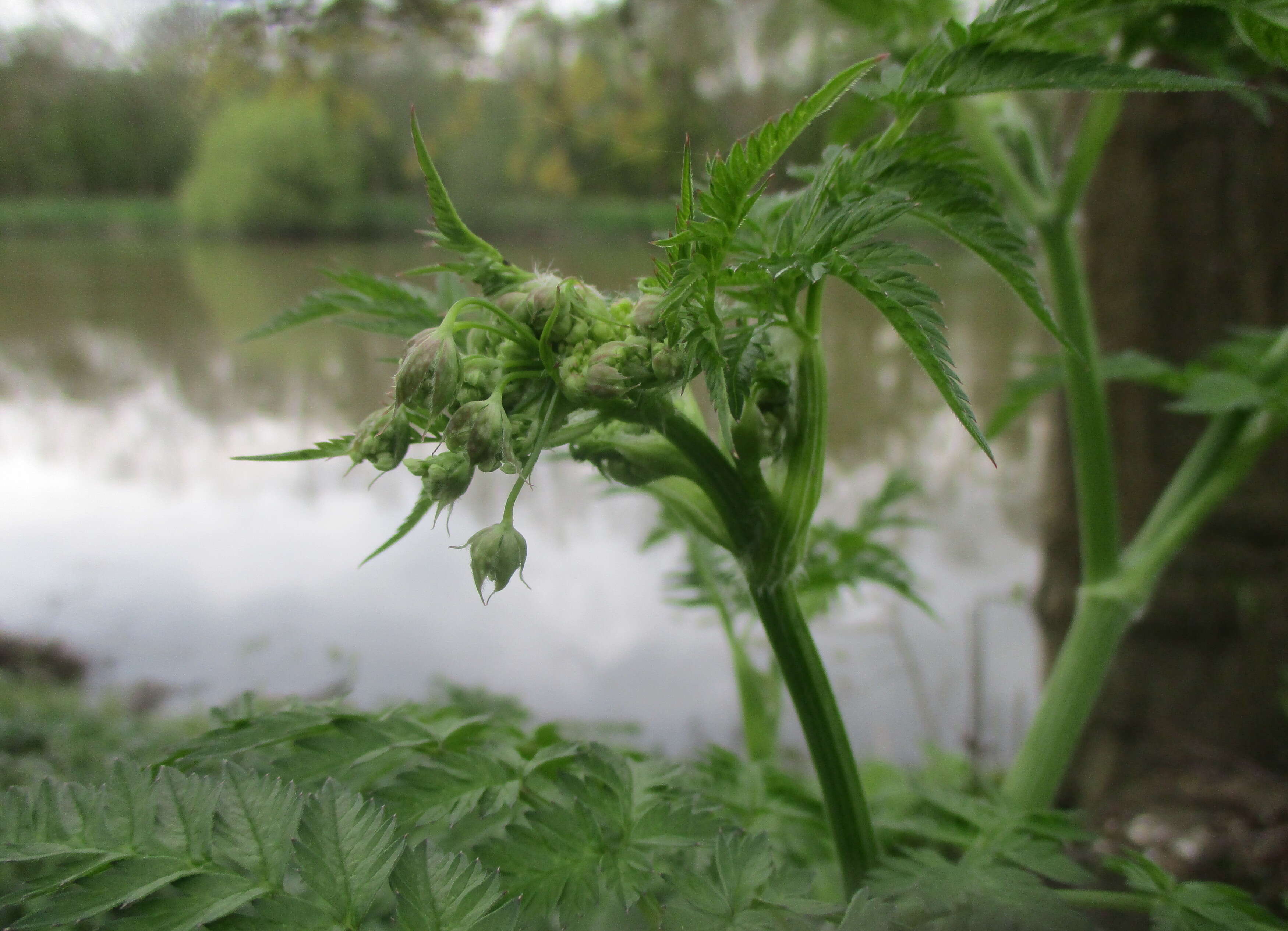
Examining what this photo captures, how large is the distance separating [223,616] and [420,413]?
3299 millimetres

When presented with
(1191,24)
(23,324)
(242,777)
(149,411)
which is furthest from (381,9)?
(23,324)

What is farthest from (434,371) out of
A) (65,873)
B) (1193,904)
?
(1193,904)

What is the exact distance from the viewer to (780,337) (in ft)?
2.30

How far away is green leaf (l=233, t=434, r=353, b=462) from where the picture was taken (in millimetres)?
589

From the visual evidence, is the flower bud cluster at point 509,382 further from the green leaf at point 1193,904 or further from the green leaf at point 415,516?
the green leaf at point 1193,904

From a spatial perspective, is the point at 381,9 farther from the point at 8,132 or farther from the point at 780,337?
the point at 8,132

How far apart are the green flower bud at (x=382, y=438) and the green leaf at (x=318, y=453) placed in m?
0.03

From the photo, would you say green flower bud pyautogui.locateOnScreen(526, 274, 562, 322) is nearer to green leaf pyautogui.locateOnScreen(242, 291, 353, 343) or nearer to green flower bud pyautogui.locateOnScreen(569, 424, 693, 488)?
green flower bud pyautogui.locateOnScreen(569, 424, 693, 488)

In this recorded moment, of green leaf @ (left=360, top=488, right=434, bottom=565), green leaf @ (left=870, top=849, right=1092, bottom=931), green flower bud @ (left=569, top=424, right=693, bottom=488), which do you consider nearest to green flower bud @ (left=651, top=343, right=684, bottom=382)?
green flower bud @ (left=569, top=424, right=693, bottom=488)

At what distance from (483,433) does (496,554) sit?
0.10 metres

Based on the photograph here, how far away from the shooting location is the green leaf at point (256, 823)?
25.0 inches

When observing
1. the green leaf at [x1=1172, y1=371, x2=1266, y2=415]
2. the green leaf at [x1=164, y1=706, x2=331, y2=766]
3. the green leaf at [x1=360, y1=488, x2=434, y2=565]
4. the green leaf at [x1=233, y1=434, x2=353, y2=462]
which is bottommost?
the green leaf at [x1=164, y1=706, x2=331, y2=766]

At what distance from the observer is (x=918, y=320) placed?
54 cm

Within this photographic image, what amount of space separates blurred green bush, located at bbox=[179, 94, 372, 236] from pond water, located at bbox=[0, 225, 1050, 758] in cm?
132
